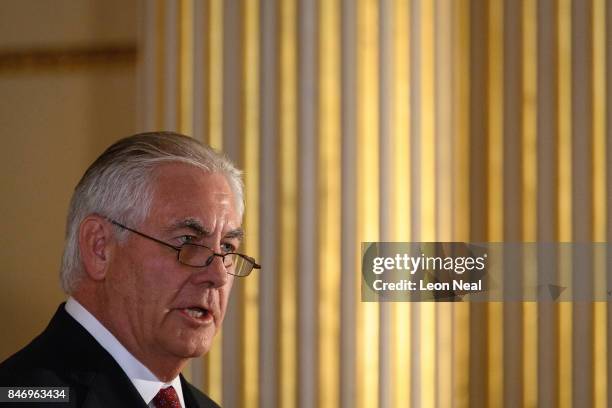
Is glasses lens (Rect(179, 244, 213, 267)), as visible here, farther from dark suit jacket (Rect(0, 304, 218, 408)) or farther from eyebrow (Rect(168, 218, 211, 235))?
dark suit jacket (Rect(0, 304, 218, 408))

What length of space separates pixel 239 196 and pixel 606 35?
4.17 feet

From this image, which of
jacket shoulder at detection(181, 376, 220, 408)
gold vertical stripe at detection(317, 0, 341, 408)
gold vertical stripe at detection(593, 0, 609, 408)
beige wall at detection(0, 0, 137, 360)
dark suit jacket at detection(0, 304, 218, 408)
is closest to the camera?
dark suit jacket at detection(0, 304, 218, 408)

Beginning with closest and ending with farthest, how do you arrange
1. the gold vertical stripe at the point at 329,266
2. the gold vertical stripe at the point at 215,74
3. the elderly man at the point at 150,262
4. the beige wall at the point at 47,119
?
the elderly man at the point at 150,262, the gold vertical stripe at the point at 329,266, the gold vertical stripe at the point at 215,74, the beige wall at the point at 47,119

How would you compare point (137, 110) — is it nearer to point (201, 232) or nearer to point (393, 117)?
point (393, 117)

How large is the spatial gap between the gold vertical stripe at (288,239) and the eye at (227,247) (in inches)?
37.3

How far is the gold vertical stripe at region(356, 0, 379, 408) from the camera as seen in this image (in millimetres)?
2570

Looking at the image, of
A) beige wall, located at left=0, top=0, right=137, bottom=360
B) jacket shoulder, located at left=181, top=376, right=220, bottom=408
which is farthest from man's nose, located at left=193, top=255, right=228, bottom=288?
beige wall, located at left=0, top=0, right=137, bottom=360

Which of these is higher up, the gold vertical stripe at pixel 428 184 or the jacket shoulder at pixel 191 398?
the gold vertical stripe at pixel 428 184

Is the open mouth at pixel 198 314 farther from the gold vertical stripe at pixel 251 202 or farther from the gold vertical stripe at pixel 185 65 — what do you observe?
the gold vertical stripe at pixel 185 65

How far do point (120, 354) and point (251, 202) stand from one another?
1.08 m

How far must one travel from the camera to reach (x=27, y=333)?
2875 millimetres

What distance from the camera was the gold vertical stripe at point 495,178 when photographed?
2.51 m

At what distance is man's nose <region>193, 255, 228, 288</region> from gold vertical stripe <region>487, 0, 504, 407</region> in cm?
109

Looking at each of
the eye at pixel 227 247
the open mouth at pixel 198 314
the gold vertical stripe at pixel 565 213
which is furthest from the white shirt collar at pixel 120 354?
the gold vertical stripe at pixel 565 213
